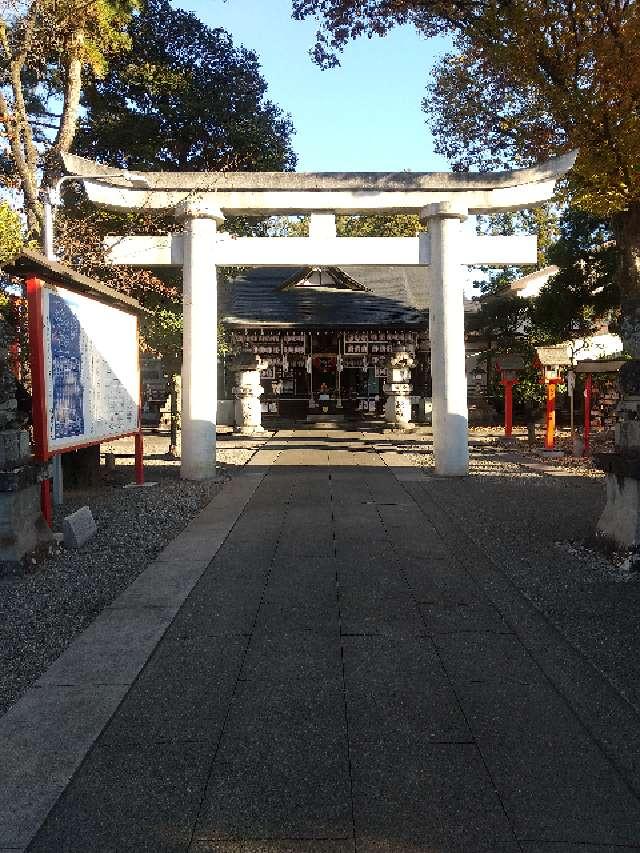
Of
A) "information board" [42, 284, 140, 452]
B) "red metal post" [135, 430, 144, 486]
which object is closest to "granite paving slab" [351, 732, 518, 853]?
"information board" [42, 284, 140, 452]

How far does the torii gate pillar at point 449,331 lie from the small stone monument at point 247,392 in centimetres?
1069

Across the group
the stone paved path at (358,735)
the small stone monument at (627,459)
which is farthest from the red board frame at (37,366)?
the small stone monument at (627,459)

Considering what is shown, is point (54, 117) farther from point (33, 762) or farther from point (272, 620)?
point (33, 762)

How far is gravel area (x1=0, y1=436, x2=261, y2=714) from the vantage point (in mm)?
4215

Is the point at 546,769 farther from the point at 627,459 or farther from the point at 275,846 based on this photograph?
the point at 627,459

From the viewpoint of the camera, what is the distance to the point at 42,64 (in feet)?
46.2

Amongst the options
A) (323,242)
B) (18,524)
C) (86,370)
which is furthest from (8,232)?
(323,242)

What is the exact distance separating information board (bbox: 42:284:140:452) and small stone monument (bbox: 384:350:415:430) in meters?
12.9

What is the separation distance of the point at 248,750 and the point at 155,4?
1823cm

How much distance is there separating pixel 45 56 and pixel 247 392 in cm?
1062

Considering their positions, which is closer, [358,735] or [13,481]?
[358,735]

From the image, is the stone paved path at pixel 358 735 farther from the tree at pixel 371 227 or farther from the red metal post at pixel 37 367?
the tree at pixel 371 227

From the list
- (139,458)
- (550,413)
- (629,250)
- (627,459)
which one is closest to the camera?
(627,459)

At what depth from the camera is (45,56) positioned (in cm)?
1392
